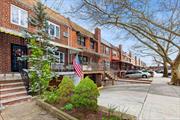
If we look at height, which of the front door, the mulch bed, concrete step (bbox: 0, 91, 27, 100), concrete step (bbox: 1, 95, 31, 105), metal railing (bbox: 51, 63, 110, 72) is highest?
the front door

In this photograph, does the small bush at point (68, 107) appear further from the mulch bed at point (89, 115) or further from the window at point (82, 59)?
the window at point (82, 59)

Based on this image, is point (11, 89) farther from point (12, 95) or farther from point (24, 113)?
point (24, 113)

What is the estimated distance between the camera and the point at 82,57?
34000 mm

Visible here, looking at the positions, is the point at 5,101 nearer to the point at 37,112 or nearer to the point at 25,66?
the point at 37,112

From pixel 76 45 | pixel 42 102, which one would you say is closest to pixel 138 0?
pixel 42 102

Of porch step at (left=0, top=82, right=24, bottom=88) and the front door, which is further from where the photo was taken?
the front door

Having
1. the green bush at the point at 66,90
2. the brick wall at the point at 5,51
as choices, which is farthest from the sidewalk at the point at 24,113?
the brick wall at the point at 5,51

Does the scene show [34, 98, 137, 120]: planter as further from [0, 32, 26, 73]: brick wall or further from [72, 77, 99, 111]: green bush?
[0, 32, 26, 73]: brick wall

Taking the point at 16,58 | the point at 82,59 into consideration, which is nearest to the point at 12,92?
the point at 16,58

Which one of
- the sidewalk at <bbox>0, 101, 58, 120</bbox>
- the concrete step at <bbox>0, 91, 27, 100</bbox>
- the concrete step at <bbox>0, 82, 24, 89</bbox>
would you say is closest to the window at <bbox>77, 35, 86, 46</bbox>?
the concrete step at <bbox>0, 82, 24, 89</bbox>

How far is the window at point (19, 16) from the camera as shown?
17391 millimetres

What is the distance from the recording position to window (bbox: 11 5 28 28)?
17.4 meters

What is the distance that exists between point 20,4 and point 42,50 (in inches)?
265

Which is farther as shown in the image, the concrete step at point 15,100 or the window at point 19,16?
the window at point 19,16
